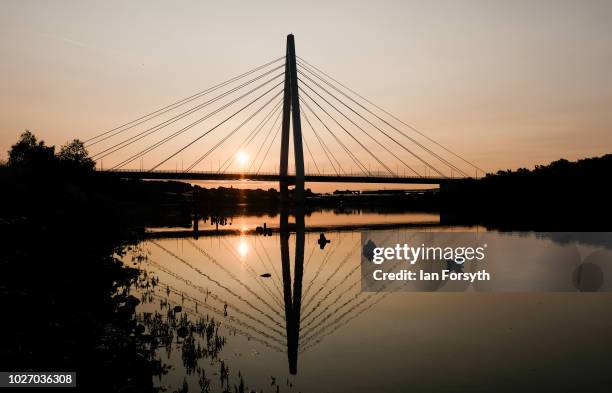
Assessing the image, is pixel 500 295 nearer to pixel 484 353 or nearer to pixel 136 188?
pixel 484 353

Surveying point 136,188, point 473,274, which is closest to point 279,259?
point 473,274

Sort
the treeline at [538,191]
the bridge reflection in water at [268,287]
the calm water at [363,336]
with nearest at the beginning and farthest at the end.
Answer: the calm water at [363,336]
the bridge reflection in water at [268,287]
the treeline at [538,191]

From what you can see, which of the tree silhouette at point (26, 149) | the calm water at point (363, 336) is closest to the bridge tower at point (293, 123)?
the tree silhouette at point (26, 149)

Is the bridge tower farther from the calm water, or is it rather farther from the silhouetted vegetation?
the calm water

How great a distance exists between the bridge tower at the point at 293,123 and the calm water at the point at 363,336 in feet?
136

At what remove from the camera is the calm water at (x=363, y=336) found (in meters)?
11.4

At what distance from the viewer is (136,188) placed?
12062 centimetres

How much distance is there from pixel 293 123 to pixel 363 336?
178ft

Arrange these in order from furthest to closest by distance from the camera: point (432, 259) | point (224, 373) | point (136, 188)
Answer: point (136, 188) → point (432, 259) → point (224, 373)

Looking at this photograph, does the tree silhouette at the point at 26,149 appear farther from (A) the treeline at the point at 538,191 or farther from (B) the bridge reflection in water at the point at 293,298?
(A) the treeline at the point at 538,191

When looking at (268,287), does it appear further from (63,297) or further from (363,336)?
(63,297)

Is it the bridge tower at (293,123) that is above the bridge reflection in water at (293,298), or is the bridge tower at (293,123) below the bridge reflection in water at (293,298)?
above

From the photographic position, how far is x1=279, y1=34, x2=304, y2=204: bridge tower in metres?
65.9

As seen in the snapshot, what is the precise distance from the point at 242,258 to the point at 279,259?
2.43m
